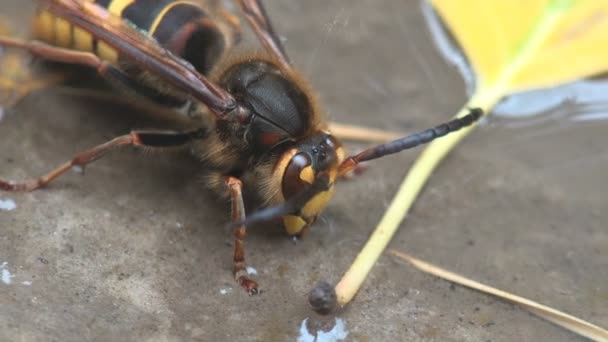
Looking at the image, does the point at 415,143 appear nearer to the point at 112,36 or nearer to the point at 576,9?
the point at 112,36

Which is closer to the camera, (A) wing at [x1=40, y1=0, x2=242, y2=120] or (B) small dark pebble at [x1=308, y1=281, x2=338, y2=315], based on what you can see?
(B) small dark pebble at [x1=308, y1=281, x2=338, y2=315]

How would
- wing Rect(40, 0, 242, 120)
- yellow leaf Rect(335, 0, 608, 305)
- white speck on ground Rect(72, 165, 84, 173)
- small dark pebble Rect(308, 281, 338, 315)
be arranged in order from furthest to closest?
yellow leaf Rect(335, 0, 608, 305) < white speck on ground Rect(72, 165, 84, 173) < wing Rect(40, 0, 242, 120) < small dark pebble Rect(308, 281, 338, 315)

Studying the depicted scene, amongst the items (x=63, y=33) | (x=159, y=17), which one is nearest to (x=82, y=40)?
(x=63, y=33)

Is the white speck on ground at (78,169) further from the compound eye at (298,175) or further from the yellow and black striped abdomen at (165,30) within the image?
the compound eye at (298,175)

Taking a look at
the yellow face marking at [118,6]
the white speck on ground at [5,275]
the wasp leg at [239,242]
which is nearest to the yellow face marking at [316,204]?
the wasp leg at [239,242]

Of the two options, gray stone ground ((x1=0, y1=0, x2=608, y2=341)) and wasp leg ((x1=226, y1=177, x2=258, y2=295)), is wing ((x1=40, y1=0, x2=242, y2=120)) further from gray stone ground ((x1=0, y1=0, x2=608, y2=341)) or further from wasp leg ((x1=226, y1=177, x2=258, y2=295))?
gray stone ground ((x1=0, y1=0, x2=608, y2=341))

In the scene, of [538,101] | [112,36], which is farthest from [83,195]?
[538,101]

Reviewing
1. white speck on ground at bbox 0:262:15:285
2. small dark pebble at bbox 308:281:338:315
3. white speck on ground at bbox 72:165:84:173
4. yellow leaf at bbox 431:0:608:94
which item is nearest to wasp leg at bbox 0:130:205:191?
white speck on ground at bbox 72:165:84:173
